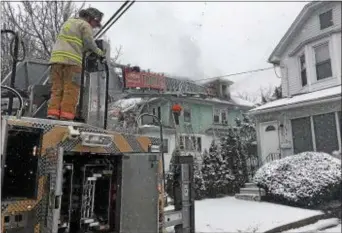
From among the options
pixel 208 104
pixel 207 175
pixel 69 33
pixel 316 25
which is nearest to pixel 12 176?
pixel 69 33

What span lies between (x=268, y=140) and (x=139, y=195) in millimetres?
10713

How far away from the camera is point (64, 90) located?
327cm

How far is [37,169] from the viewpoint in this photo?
8.43 feet

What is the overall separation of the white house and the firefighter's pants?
1875 mm

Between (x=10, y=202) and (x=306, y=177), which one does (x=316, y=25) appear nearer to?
(x=10, y=202)

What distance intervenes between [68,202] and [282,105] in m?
6.44

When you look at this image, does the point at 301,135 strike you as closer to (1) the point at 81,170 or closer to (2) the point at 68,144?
(1) the point at 81,170

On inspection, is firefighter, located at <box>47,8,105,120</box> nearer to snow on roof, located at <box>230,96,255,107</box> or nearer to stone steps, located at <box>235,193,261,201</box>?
stone steps, located at <box>235,193,261,201</box>

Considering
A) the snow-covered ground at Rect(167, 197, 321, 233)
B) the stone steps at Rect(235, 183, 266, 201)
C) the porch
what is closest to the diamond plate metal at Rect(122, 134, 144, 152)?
the porch

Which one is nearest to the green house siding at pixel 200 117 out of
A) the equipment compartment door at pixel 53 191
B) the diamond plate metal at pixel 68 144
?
the diamond plate metal at pixel 68 144

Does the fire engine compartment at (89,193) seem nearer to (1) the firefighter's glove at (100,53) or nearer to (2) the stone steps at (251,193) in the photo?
(1) the firefighter's glove at (100,53)

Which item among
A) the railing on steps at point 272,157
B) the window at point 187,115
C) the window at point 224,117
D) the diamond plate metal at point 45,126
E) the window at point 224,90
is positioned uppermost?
the window at point 224,90

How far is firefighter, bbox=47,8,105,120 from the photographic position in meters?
3.24

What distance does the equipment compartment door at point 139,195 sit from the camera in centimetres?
314
